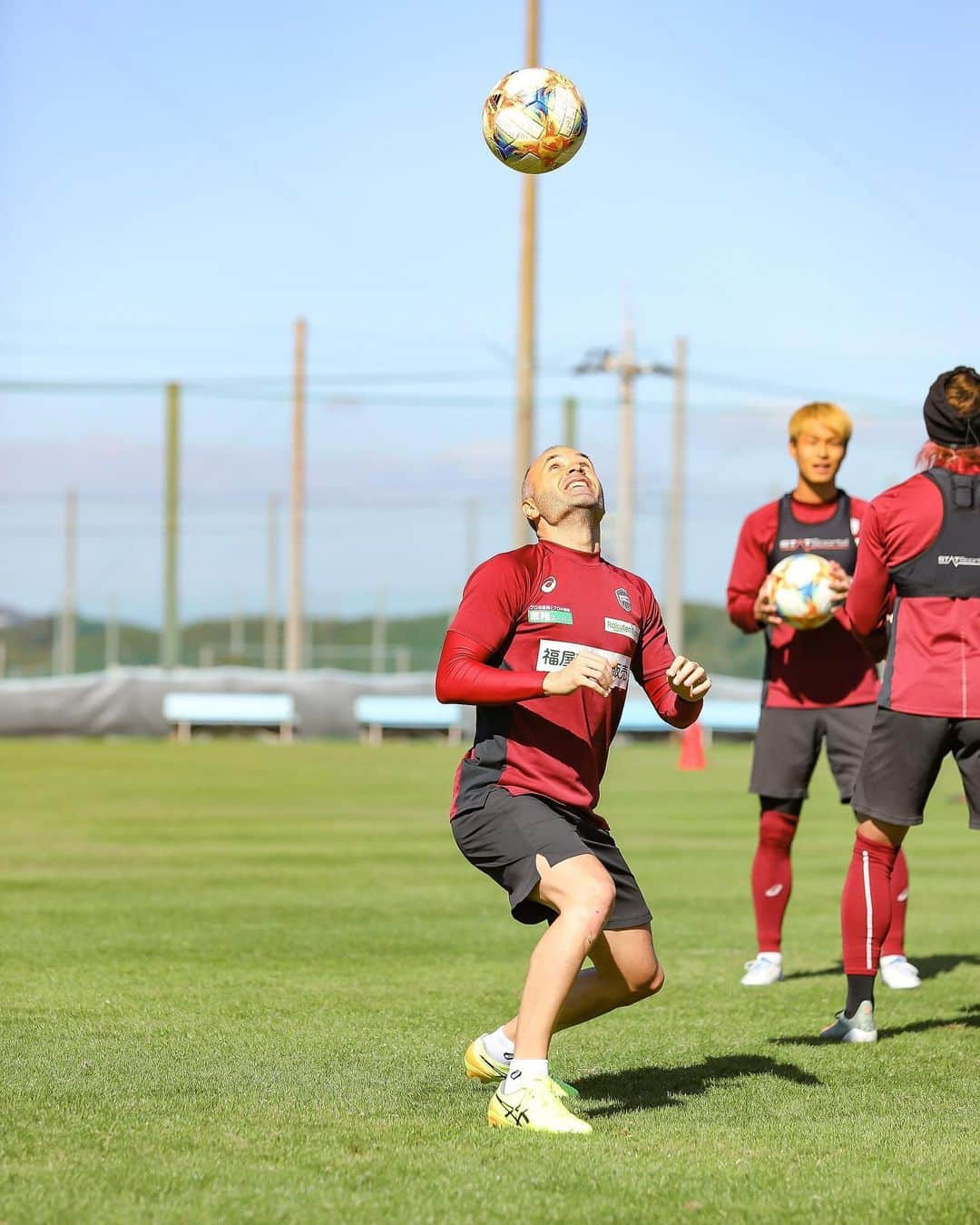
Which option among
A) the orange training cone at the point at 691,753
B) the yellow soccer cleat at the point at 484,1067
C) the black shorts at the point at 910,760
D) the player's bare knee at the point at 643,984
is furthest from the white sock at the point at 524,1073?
the orange training cone at the point at 691,753

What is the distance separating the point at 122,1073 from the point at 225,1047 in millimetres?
602

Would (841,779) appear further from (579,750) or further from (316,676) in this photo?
(316,676)

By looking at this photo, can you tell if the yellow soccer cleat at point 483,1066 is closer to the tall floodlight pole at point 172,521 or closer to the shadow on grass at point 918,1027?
the shadow on grass at point 918,1027

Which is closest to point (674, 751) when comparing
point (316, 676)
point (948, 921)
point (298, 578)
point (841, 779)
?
point (316, 676)

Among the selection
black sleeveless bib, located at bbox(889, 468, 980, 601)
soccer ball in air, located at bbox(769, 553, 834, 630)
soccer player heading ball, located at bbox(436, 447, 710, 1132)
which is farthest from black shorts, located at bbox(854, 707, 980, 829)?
soccer player heading ball, located at bbox(436, 447, 710, 1132)

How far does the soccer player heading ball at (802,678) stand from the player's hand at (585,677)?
3.58 metres

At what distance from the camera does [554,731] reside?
534cm

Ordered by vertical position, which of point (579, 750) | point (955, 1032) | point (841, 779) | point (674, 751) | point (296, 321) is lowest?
point (674, 751)

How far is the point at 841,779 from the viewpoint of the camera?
8.45 metres

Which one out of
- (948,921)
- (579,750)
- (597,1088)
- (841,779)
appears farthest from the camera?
(948,921)

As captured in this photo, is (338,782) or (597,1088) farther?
(338,782)

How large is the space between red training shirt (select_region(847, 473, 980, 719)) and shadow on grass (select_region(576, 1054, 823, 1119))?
1.47 metres

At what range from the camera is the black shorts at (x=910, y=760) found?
6586 millimetres

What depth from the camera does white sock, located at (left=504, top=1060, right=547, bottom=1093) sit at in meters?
4.94
